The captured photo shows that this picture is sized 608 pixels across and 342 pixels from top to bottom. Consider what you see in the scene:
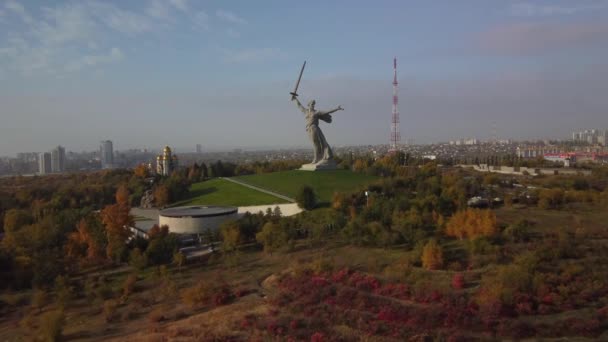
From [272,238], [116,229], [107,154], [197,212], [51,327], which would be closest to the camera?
[51,327]

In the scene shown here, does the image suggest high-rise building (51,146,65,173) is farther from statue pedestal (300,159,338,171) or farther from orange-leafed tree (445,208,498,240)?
orange-leafed tree (445,208,498,240)

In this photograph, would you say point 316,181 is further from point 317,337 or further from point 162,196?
point 317,337

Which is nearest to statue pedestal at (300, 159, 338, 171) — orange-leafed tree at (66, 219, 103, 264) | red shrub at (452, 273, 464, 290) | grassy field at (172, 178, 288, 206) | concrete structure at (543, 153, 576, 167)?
grassy field at (172, 178, 288, 206)

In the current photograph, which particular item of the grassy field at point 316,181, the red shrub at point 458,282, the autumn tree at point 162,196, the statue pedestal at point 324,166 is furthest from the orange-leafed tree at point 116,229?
the statue pedestal at point 324,166

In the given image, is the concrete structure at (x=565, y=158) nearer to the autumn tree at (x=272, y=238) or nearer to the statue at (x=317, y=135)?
the statue at (x=317, y=135)

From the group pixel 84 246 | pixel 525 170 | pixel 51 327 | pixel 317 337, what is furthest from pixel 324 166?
pixel 317 337

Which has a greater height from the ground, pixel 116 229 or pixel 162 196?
pixel 162 196
